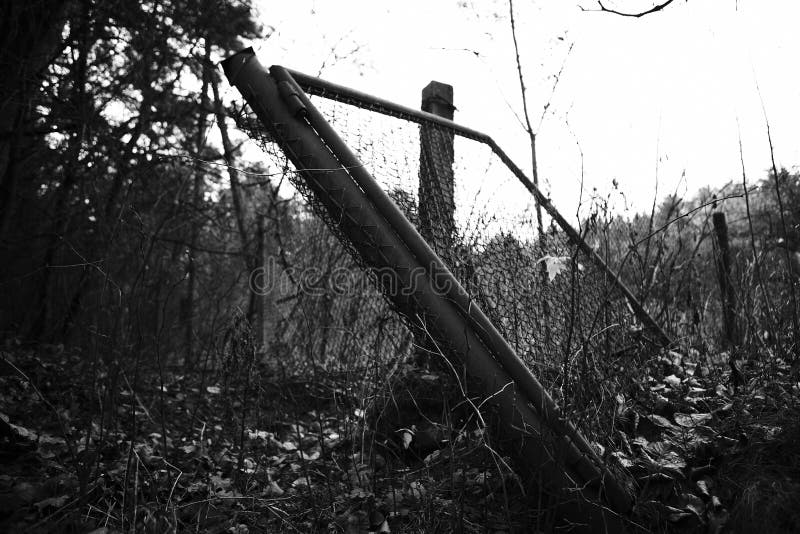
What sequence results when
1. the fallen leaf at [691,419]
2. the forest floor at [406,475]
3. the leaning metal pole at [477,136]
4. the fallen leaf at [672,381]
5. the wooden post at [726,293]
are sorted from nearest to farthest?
the forest floor at [406,475] < the fallen leaf at [691,419] < the leaning metal pole at [477,136] < the fallen leaf at [672,381] < the wooden post at [726,293]

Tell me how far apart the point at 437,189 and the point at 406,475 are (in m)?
1.41

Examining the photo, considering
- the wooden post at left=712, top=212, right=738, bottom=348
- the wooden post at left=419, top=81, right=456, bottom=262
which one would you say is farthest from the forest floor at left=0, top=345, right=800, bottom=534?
the wooden post at left=419, top=81, right=456, bottom=262

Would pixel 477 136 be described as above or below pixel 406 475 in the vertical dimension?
above

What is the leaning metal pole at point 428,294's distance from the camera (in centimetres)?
165

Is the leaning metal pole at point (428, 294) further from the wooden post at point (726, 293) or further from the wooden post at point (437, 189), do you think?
the wooden post at point (726, 293)

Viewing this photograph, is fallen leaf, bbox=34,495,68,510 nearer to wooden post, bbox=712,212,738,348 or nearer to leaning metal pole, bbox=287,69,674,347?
leaning metal pole, bbox=287,69,674,347

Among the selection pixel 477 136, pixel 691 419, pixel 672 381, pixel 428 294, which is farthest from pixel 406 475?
pixel 477 136

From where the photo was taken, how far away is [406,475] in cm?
200

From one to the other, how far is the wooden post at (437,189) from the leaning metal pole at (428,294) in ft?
1.47

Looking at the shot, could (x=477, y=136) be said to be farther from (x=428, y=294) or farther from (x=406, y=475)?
(x=406, y=475)

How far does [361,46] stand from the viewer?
27.9 feet

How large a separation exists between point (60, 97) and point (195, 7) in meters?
1.55

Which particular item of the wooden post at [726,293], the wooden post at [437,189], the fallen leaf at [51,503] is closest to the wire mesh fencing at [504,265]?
the wooden post at [437,189]

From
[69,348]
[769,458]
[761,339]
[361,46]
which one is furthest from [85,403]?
[361,46]
